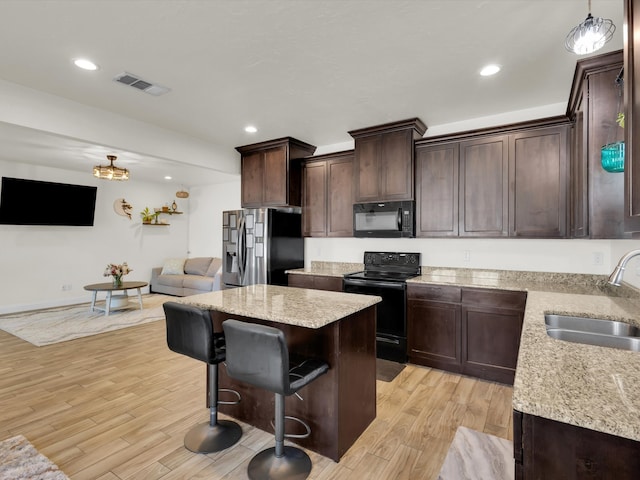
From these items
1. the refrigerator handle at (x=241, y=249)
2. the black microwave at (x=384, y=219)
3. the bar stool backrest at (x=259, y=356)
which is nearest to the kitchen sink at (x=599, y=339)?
the bar stool backrest at (x=259, y=356)

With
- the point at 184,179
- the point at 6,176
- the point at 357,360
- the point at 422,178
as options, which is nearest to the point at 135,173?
the point at 184,179

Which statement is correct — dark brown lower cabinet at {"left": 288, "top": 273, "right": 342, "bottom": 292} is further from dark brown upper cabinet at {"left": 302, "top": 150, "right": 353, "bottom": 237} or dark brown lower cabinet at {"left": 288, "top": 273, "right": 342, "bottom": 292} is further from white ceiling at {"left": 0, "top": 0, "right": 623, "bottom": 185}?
white ceiling at {"left": 0, "top": 0, "right": 623, "bottom": 185}

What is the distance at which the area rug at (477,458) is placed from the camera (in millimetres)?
1841

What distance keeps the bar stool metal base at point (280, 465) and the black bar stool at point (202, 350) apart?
316 mm

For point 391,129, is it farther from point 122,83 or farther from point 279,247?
point 122,83

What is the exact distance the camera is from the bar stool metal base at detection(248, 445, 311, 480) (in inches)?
71.1

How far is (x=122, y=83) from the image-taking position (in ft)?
8.96

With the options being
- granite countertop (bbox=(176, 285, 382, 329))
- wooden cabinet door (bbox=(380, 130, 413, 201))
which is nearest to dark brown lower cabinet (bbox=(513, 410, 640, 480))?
granite countertop (bbox=(176, 285, 382, 329))

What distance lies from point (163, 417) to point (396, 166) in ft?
10.6

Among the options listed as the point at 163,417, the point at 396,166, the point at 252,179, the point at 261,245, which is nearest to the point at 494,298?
the point at 396,166

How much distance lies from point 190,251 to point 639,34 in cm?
837

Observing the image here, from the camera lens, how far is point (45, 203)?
577 cm

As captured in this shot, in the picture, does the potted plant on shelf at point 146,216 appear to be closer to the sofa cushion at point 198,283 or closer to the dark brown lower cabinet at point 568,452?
the sofa cushion at point 198,283

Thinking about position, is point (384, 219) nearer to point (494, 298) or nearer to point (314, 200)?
point (314, 200)
